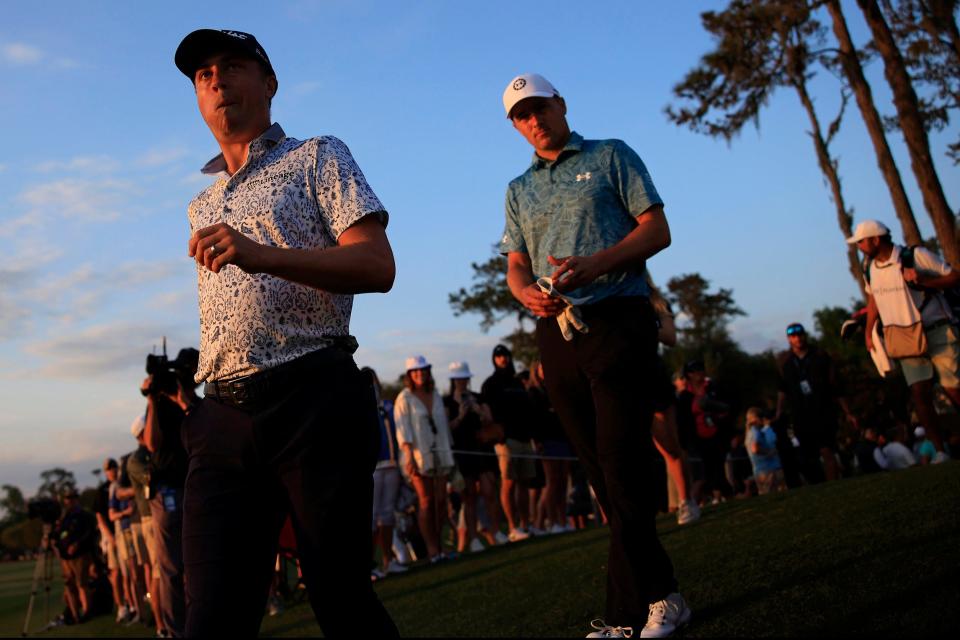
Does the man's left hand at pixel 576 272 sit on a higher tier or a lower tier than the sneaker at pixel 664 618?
higher

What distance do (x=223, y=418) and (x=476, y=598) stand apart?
16.6 ft

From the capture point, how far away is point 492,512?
13961 mm

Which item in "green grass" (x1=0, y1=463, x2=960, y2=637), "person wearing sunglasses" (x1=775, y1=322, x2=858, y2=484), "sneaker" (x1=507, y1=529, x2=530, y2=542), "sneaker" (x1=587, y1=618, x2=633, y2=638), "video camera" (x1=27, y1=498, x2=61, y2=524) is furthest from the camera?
"video camera" (x1=27, y1=498, x2=61, y2=524)

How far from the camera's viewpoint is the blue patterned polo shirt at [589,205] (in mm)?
4539

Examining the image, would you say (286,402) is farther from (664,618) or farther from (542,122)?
(542,122)

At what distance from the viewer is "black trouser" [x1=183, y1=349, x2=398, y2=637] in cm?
274

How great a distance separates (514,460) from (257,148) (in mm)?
10537

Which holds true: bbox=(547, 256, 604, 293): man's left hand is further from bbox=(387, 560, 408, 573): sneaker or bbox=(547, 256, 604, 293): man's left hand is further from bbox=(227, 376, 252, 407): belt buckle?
bbox=(387, 560, 408, 573): sneaker

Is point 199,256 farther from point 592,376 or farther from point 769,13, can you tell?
point 769,13

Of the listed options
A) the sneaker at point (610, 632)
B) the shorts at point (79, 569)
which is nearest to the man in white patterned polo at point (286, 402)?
the sneaker at point (610, 632)

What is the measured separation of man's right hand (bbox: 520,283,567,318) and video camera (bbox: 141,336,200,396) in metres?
3.31

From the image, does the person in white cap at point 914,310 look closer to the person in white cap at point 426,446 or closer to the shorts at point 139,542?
the person in white cap at point 426,446

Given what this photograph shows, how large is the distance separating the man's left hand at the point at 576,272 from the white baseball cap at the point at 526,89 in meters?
0.91

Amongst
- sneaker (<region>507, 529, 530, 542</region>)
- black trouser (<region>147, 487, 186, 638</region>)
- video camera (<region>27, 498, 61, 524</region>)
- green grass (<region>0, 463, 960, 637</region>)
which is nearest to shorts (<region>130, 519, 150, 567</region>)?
green grass (<region>0, 463, 960, 637</region>)
